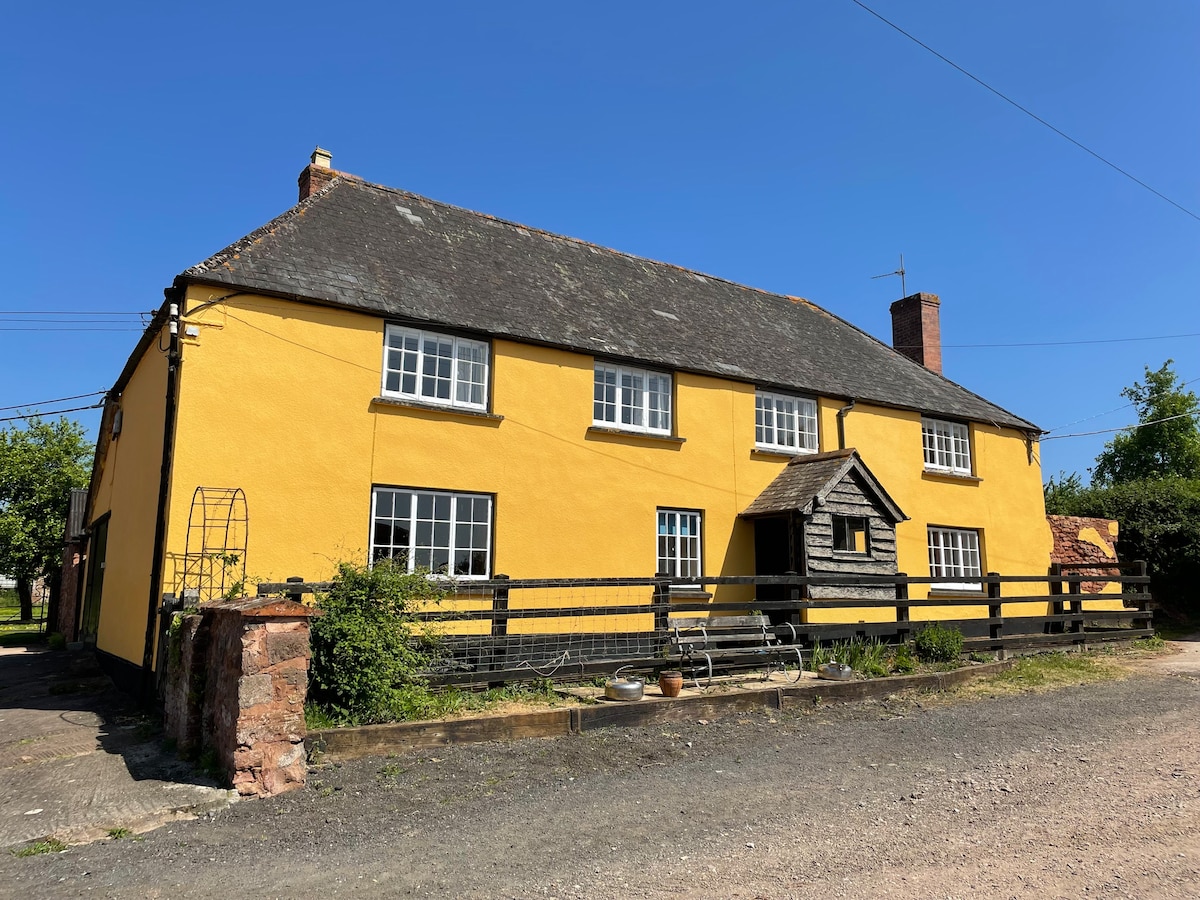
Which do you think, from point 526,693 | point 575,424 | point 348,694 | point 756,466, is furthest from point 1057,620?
point 348,694

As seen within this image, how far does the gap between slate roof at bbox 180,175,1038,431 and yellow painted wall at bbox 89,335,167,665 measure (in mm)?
2564

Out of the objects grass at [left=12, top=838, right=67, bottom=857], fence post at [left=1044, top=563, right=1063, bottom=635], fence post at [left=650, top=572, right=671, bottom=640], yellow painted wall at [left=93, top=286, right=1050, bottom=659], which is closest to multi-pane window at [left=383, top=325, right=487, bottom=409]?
yellow painted wall at [left=93, top=286, right=1050, bottom=659]

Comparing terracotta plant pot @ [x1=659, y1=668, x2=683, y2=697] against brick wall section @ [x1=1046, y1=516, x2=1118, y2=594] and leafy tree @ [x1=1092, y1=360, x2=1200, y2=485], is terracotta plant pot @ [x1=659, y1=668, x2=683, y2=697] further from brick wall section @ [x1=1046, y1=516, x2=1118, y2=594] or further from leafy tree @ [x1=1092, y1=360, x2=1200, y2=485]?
leafy tree @ [x1=1092, y1=360, x2=1200, y2=485]

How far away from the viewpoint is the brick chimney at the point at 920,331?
22.6 metres

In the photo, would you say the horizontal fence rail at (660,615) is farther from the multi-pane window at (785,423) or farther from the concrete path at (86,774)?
the multi-pane window at (785,423)

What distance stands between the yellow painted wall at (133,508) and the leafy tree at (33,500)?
20579mm

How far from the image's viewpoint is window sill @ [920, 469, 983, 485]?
18.5m

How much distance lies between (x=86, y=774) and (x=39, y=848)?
1941 mm

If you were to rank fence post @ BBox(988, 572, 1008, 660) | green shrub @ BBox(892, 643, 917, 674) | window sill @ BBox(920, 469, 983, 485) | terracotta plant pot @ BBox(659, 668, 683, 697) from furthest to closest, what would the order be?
window sill @ BBox(920, 469, 983, 485), fence post @ BBox(988, 572, 1008, 660), green shrub @ BBox(892, 643, 917, 674), terracotta plant pot @ BBox(659, 668, 683, 697)

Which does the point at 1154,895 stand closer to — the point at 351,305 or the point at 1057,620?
the point at 351,305

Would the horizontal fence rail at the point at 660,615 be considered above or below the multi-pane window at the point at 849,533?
below

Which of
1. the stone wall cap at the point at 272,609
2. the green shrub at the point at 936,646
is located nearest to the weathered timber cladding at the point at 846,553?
the green shrub at the point at 936,646

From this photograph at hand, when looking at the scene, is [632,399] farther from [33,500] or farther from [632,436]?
[33,500]

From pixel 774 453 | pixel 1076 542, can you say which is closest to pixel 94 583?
pixel 774 453
